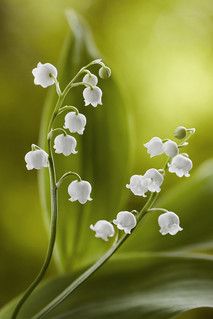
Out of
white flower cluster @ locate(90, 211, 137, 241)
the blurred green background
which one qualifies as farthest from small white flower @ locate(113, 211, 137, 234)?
the blurred green background

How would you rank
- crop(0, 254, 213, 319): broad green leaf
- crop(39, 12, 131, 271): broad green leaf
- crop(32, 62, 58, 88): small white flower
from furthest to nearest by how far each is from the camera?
crop(39, 12, 131, 271): broad green leaf → crop(0, 254, 213, 319): broad green leaf → crop(32, 62, 58, 88): small white flower

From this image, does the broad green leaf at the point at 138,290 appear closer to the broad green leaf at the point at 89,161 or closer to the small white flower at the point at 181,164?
the broad green leaf at the point at 89,161

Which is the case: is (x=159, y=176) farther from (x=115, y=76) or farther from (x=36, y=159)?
(x=115, y=76)

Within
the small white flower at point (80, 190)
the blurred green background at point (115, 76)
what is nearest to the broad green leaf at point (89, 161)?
the blurred green background at point (115, 76)

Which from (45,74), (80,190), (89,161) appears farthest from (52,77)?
(89,161)

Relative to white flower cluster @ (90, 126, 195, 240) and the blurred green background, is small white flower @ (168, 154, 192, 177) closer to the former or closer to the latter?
white flower cluster @ (90, 126, 195, 240)
